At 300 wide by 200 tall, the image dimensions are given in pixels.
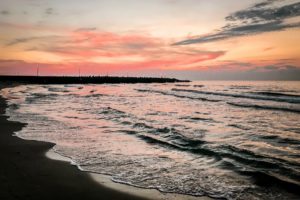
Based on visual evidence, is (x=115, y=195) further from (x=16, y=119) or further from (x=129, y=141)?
(x=16, y=119)

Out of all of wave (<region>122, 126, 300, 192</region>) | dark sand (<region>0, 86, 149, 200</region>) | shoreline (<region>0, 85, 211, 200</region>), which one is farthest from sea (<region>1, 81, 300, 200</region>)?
dark sand (<region>0, 86, 149, 200</region>)

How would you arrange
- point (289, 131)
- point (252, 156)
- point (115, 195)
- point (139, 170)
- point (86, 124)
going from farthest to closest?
point (86, 124) < point (289, 131) < point (252, 156) < point (139, 170) < point (115, 195)

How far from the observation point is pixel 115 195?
6152mm

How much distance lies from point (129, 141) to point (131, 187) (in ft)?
17.0

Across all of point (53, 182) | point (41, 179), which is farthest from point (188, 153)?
point (41, 179)

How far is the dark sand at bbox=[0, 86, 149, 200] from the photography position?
19.4 ft

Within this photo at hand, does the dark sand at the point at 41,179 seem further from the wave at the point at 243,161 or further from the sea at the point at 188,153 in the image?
the wave at the point at 243,161

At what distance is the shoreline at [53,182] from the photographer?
19.6 ft

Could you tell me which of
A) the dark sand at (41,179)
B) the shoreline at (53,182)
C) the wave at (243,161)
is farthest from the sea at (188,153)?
the dark sand at (41,179)

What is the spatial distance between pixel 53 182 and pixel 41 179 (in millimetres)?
337

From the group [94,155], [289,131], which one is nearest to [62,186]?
[94,155]

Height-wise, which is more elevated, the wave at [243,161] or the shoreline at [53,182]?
the wave at [243,161]

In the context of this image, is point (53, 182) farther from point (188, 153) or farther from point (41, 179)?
point (188, 153)

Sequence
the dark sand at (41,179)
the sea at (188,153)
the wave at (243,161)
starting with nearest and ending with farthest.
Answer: the dark sand at (41,179)
the sea at (188,153)
the wave at (243,161)
